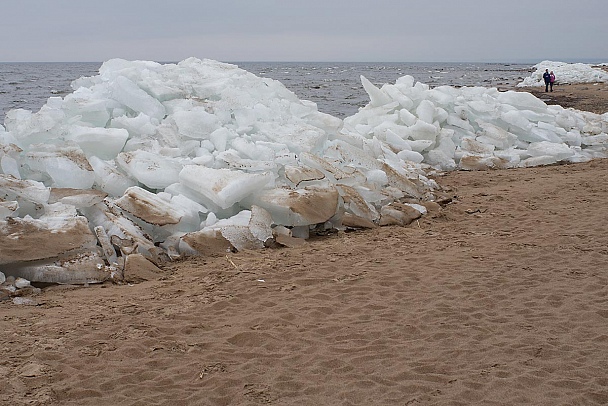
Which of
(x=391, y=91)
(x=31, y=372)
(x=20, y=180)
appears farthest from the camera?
(x=391, y=91)

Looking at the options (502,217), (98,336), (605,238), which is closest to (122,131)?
(98,336)

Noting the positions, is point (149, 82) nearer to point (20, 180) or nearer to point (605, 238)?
point (20, 180)

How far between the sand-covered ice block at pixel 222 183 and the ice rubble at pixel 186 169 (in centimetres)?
2

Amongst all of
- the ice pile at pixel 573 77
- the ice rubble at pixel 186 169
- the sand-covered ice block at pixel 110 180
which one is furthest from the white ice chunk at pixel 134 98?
the ice pile at pixel 573 77

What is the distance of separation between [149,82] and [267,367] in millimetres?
6316

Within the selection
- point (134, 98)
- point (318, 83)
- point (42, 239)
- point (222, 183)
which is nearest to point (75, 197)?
point (42, 239)

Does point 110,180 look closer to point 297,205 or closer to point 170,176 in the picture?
point 170,176

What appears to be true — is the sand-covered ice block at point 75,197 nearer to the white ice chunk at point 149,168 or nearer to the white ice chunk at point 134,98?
the white ice chunk at point 149,168

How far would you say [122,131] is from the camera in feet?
24.1

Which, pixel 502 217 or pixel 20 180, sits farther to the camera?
pixel 502 217

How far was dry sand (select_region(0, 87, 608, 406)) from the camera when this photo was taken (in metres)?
3.36

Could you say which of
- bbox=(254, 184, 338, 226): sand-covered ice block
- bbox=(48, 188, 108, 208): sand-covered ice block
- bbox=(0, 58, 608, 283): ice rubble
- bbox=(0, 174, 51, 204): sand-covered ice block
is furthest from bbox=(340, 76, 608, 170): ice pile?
bbox=(0, 174, 51, 204): sand-covered ice block

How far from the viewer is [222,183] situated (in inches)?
256

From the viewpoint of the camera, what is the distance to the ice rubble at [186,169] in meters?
5.74
